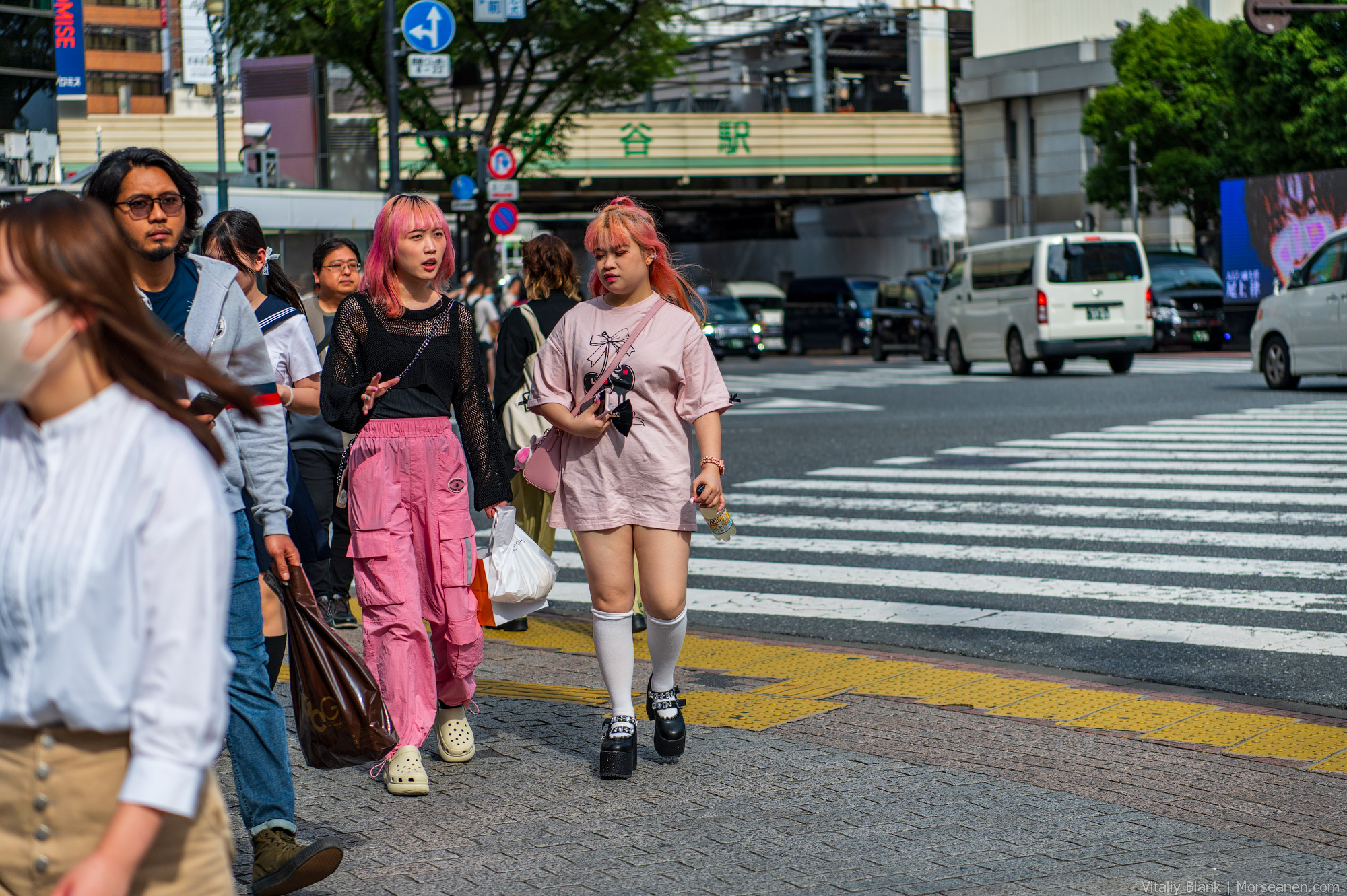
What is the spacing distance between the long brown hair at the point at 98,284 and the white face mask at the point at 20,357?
3cm

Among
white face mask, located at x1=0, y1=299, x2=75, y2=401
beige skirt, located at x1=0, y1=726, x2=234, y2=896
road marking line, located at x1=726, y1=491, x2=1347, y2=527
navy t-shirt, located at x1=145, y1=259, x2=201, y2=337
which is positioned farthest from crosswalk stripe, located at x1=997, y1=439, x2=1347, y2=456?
white face mask, located at x1=0, y1=299, x2=75, y2=401

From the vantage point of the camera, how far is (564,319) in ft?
17.5

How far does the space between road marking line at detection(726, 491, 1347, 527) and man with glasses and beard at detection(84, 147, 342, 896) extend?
23.4 feet

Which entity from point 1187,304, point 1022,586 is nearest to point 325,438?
point 1022,586

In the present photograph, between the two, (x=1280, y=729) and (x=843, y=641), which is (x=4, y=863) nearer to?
(x=1280, y=729)

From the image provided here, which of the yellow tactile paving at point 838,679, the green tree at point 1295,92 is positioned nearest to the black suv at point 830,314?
the green tree at point 1295,92

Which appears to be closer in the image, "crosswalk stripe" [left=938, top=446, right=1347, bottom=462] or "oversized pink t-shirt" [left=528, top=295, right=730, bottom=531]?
"oversized pink t-shirt" [left=528, top=295, right=730, bottom=531]

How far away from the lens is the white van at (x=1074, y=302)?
24.8 m

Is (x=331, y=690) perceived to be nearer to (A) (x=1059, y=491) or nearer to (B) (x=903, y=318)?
(A) (x=1059, y=491)

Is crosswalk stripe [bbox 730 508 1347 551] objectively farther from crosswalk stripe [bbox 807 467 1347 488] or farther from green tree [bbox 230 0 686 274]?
green tree [bbox 230 0 686 274]

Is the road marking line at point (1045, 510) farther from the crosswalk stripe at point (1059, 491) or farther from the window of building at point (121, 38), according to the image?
the window of building at point (121, 38)

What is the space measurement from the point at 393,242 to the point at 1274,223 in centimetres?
3105

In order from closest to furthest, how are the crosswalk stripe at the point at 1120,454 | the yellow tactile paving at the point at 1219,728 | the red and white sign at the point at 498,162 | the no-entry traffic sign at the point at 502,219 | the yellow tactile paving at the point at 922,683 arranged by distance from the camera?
the yellow tactile paving at the point at 1219,728 → the yellow tactile paving at the point at 922,683 → the crosswalk stripe at the point at 1120,454 → the red and white sign at the point at 498,162 → the no-entry traffic sign at the point at 502,219

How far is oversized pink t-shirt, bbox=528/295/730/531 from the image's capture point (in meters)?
5.07
